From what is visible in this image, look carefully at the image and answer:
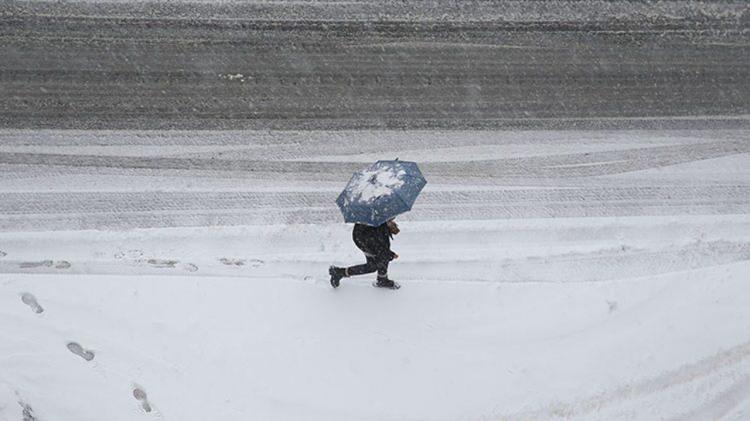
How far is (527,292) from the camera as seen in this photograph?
726 centimetres

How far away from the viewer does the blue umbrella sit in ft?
20.4

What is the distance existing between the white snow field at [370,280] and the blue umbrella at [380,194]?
1.28 meters

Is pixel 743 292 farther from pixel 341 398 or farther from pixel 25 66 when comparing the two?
pixel 25 66

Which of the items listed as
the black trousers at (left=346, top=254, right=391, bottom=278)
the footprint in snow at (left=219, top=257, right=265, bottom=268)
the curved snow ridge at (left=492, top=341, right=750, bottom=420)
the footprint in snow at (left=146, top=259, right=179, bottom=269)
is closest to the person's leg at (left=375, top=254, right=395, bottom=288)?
the black trousers at (left=346, top=254, right=391, bottom=278)

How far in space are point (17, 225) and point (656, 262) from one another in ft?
23.2

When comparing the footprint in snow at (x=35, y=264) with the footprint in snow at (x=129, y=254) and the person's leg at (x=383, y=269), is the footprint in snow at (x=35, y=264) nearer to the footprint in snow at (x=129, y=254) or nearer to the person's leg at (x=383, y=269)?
the footprint in snow at (x=129, y=254)

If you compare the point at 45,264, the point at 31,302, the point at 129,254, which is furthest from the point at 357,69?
the point at 31,302

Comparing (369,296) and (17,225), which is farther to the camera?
(17,225)

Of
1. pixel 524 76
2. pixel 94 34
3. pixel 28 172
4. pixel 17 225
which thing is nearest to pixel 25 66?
pixel 94 34

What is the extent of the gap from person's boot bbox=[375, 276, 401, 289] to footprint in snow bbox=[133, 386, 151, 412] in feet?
8.06

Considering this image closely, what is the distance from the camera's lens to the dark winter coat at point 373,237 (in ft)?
21.6

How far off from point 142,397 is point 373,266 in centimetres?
244

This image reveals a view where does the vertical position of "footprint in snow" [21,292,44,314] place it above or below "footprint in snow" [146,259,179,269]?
below

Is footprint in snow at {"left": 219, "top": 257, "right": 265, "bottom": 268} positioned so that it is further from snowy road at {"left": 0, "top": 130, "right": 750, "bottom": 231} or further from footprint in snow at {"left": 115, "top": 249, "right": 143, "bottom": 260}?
footprint in snow at {"left": 115, "top": 249, "right": 143, "bottom": 260}
